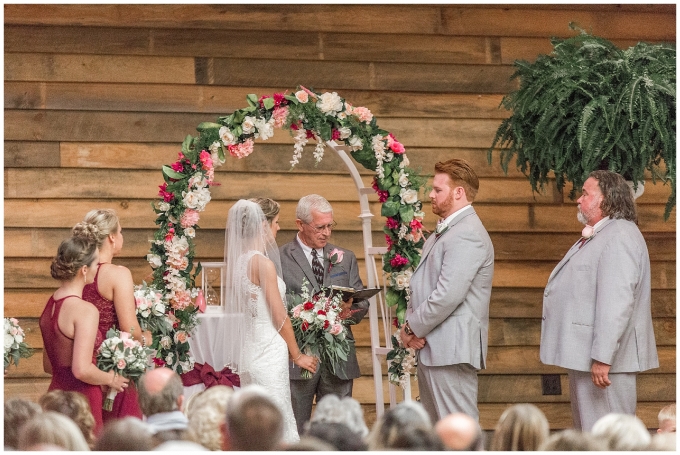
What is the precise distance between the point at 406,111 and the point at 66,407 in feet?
12.8

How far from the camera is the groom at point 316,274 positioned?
5082mm

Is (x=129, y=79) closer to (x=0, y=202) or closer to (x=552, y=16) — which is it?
(x=0, y=202)

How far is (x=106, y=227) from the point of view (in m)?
4.11

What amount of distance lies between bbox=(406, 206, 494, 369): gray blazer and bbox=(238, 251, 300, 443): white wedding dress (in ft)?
2.30

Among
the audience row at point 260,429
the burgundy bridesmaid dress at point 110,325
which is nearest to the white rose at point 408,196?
the burgundy bridesmaid dress at point 110,325

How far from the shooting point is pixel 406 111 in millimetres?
6422

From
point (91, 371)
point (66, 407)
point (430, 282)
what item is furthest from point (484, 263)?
point (66, 407)

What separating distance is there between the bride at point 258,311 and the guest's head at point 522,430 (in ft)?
6.56

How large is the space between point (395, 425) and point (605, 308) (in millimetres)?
1879

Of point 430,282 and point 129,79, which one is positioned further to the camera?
point 129,79

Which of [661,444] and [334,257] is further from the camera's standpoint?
[334,257]

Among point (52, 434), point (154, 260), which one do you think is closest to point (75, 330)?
point (154, 260)

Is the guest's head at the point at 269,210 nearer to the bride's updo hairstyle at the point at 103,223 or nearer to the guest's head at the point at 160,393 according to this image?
the bride's updo hairstyle at the point at 103,223

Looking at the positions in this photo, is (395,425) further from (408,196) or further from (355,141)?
(355,141)
